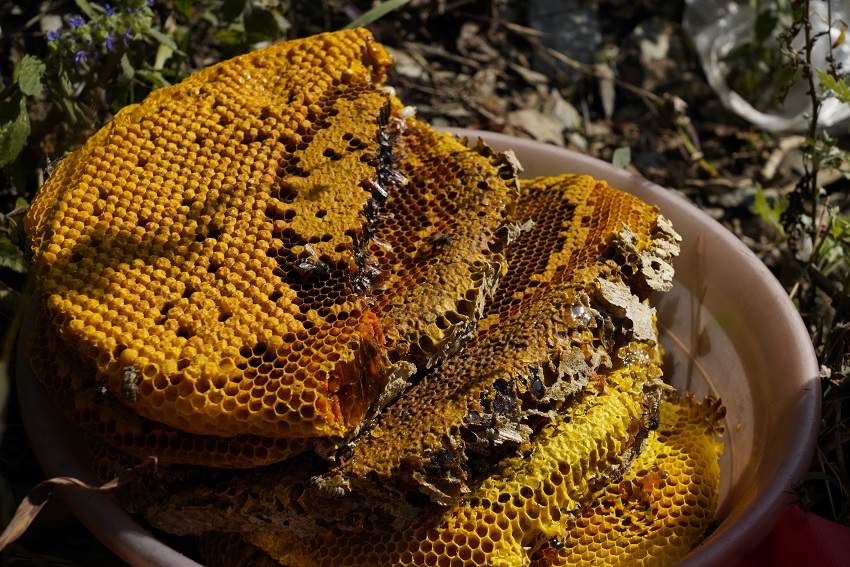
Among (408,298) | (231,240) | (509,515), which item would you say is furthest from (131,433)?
(509,515)

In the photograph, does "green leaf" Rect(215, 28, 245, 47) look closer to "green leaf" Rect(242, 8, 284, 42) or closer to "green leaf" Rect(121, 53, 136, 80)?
"green leaf" Rect(242, 8, 284, 42)

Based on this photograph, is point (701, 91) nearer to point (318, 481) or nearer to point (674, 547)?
point (674, 547)

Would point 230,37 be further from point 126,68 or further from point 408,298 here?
point 408,298

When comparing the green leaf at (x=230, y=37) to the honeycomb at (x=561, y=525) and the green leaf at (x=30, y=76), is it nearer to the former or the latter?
the green leaf at (x=30, y=76)

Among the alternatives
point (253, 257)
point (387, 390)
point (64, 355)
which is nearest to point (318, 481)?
point (387, 390)

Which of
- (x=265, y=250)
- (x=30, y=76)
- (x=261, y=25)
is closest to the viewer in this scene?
(x=265, y=250)


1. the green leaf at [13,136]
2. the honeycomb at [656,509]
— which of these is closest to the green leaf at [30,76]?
the green leaf at [13,136]

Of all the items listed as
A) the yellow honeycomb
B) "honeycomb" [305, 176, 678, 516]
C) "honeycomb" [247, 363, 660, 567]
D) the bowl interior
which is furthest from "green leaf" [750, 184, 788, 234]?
"honeycomb" [247, 363, 660, 567]
